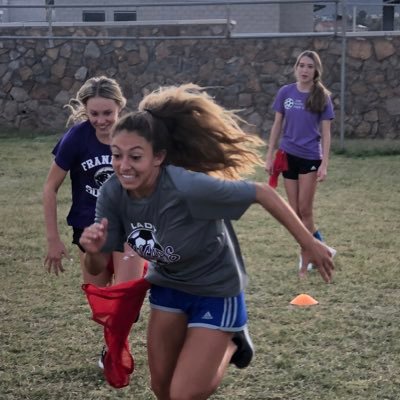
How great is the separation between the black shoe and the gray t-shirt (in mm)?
217

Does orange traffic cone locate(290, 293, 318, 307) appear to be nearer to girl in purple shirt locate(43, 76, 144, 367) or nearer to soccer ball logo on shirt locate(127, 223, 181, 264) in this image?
girl in purple shirt locate(43, 76, 144, 367)

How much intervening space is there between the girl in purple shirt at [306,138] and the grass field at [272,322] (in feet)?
2.06

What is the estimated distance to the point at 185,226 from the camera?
4.03 meters

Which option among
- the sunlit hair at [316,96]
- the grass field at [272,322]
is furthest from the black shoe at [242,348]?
the sunlit hair at [316,96]

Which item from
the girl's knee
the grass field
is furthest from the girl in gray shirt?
the grass field

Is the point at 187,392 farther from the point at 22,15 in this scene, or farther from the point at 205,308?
the point at 22,15

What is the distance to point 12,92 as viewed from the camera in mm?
18906

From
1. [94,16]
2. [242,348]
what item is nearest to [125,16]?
[94,16]

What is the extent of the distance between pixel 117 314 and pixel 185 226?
71 cm

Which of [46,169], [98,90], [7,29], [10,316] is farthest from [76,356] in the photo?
[7,29]

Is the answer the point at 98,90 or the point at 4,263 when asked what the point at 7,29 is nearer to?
the point at 4,263

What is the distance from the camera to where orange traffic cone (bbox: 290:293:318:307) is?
6.73 m

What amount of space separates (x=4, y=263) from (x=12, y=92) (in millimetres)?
11169

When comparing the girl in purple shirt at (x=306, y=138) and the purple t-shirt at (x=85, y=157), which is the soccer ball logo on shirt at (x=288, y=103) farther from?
the purple t-shirt at (x=85, y=157)
